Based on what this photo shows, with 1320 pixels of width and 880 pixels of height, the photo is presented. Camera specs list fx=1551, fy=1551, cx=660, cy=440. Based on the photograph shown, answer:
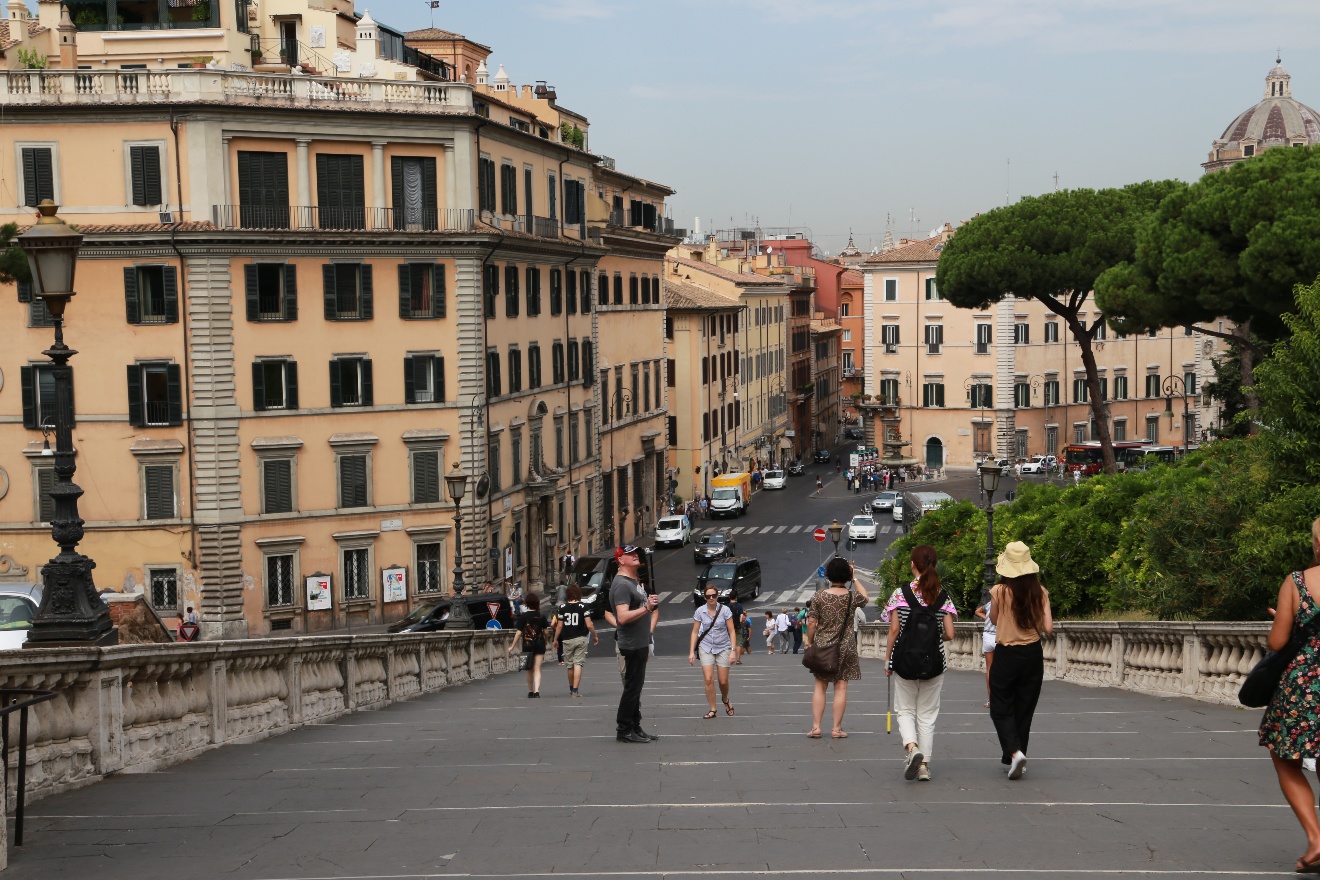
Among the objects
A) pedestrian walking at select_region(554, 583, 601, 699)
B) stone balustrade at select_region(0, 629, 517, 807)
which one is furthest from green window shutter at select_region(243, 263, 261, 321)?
stone balustrade at select_region(0, 629, 517, 807)

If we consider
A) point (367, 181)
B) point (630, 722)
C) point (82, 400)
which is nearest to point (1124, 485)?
point (630, 722)

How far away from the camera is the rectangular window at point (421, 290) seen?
46.6 m

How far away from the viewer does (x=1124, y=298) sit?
44.3 meters

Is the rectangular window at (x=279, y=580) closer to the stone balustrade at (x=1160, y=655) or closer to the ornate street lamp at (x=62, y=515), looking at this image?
the stone balustrade at (x=1160, y=655)

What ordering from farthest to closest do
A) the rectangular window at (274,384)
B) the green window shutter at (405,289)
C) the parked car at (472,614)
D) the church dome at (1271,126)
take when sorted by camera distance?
the church dome at (1271,126) < the green window shutter at (405,289) < the rectangular window at (274,384) < the parked car at (472,614)

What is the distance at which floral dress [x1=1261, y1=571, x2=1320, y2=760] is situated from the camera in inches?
305

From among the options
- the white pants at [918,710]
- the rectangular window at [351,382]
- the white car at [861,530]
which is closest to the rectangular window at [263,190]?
the rectangular window at [351,382]

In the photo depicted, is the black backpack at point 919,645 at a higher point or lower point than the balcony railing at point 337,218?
lower

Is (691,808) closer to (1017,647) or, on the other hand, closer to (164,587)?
(1017,647)

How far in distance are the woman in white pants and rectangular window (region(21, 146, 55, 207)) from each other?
121 feet

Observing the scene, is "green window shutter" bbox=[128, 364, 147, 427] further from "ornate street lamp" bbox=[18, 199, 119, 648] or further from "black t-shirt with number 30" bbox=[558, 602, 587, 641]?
"ornate street lamp" bbox=[18, 199, 119, 648]

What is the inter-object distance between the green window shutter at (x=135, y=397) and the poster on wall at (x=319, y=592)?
21.5ft

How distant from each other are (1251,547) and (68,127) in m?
35.4

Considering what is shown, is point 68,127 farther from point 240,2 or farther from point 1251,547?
point 1251,547
